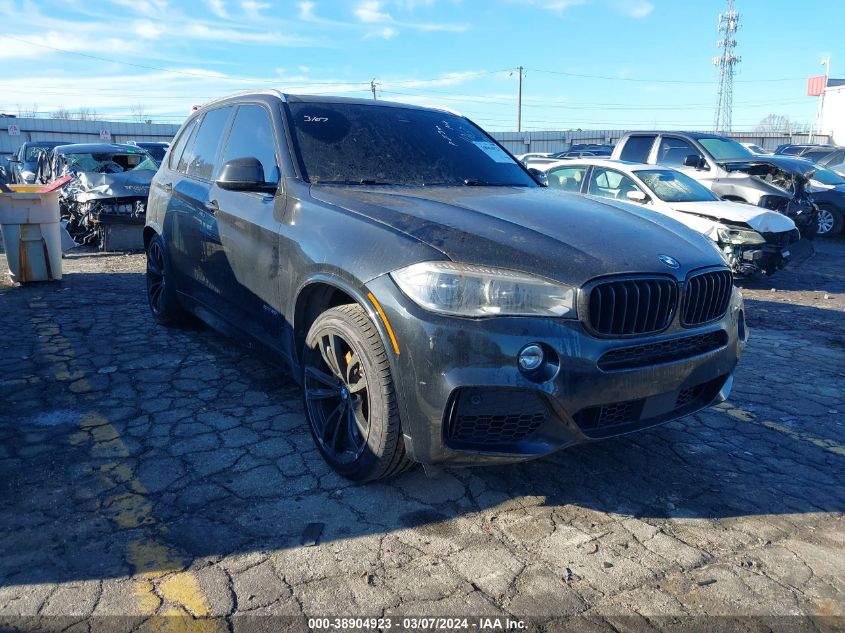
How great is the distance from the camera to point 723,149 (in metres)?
11.7

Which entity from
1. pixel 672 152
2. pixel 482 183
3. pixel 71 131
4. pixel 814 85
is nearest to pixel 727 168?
pixel 672 152

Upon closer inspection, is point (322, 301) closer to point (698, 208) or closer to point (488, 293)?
point (488, 293)

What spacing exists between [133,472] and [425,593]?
5.59 ft

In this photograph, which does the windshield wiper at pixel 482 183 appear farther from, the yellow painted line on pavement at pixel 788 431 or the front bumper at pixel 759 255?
the front bumper at pixel 759 255

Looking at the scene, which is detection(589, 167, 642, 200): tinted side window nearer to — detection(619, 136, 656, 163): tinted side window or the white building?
detection(619, 136, 656, 163): tinted side window

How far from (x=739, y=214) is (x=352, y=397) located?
722cm

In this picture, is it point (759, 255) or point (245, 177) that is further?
point (759, 255)

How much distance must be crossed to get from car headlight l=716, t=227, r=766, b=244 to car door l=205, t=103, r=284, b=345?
21.4 ft

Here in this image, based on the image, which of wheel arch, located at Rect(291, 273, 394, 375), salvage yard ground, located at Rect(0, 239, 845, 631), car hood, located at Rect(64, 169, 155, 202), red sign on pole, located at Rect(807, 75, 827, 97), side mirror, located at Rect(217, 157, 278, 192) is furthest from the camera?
red sign on pole, located at Rect(807, 75, 827, 97)

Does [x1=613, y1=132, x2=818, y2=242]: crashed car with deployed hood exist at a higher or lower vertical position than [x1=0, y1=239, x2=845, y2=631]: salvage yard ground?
higher

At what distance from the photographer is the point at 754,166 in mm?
11625

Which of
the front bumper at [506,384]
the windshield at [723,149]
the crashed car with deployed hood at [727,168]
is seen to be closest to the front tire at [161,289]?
the front bumper at [506,384]

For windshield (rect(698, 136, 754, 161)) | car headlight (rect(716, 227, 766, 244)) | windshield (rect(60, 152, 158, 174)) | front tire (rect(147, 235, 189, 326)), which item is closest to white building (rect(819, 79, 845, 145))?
windshield (rect(698, 136, 754, 161))

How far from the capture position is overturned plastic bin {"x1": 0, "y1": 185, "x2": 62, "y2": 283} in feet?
25.6
